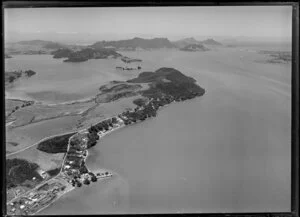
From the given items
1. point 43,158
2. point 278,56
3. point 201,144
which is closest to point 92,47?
point 43,158

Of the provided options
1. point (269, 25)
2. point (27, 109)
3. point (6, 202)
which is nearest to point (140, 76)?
point (27, 109)

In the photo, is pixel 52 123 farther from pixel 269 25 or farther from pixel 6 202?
pixel 269 25

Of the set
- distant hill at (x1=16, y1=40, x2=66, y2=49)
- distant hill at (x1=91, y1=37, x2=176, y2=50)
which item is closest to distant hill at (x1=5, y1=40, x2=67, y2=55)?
distant hill at (x1=16, y1=40, x2=66, y2=49)

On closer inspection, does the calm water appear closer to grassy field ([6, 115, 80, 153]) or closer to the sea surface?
the sea surface

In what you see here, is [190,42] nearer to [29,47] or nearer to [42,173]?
[29,47]

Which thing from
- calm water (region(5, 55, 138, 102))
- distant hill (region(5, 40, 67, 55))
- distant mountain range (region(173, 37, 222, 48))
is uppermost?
distant hill (region(5, 40, 67, 55))

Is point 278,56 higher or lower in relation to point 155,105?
higher

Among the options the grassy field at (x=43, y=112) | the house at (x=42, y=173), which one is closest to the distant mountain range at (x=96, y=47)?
the grassy field at (x=43, y=112)

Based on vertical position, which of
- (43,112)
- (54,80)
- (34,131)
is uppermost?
(54,80)
